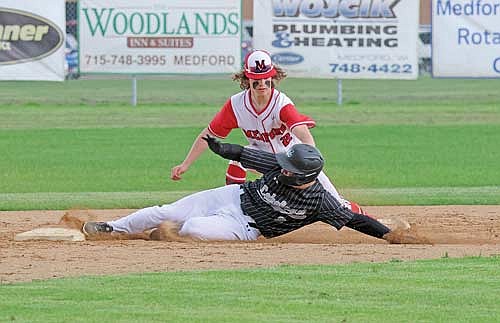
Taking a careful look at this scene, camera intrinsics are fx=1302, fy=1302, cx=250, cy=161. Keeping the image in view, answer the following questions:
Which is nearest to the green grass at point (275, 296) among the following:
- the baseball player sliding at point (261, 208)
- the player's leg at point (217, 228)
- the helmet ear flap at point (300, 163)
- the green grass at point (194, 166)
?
the helmet ear flap at point (300, 163)

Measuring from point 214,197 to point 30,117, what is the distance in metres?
14.8

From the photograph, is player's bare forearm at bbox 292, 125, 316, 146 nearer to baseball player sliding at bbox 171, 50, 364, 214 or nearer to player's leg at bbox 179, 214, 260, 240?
baseball player sliding at bbox 171, 50, 364, 214

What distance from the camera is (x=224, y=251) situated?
30.8ft

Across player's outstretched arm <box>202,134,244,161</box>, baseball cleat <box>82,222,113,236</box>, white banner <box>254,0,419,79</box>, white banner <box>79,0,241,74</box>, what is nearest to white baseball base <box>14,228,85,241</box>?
baseball cleat <box>82,222,113,236</box>

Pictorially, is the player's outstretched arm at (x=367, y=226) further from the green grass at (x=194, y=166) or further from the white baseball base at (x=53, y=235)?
the green grass at (x=194, y=166)

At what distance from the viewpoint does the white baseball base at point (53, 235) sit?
10.1 m

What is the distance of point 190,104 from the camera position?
27.7 meters

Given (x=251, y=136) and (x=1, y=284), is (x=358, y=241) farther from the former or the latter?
(x=1, y=284)

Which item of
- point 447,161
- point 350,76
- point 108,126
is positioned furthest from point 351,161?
point 350,76

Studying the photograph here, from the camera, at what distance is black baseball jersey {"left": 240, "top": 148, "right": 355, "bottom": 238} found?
382 inches

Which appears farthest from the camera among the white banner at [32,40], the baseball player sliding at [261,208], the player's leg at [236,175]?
the white banner at [32,40]

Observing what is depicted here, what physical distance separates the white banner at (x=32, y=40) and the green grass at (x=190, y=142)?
81 centimetres

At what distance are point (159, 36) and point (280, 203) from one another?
16201mm

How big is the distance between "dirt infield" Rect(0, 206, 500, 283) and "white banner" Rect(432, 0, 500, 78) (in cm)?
1473
